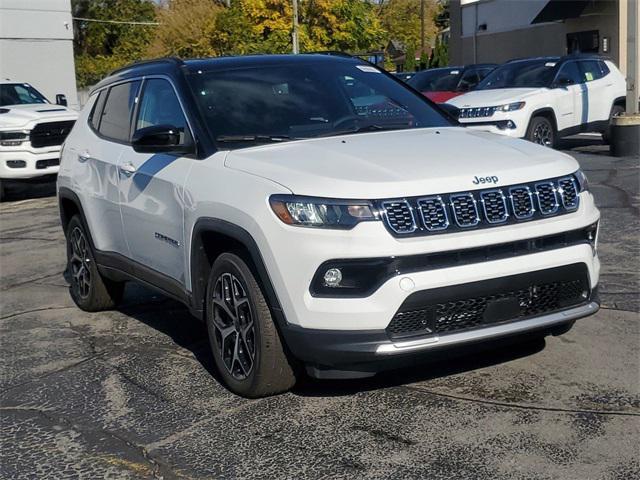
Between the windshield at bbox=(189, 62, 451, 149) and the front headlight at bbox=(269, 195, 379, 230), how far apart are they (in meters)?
0.91

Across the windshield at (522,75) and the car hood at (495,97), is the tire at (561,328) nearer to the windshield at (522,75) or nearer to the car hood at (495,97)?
the car hood at (495,97)

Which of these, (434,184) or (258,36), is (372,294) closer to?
(434,184)

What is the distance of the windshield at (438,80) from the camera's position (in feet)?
59.8

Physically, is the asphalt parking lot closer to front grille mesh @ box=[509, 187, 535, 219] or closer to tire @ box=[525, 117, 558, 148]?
front grille mesh @ box=[509, 187, 535, 219]

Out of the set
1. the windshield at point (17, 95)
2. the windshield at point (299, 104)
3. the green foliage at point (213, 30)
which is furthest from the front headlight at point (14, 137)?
the green foliage at point (213, 30)

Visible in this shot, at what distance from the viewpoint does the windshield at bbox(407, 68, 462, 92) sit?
59.8ft

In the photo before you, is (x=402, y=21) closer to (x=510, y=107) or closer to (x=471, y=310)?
(x=510, y=107)

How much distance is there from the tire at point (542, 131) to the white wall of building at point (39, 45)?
64.0 feet

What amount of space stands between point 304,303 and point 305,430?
63 cm

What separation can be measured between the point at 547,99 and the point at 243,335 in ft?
35.2

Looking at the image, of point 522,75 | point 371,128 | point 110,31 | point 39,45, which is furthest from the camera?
point 110,31

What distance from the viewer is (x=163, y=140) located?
521cm

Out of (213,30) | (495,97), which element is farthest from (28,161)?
(213,30)

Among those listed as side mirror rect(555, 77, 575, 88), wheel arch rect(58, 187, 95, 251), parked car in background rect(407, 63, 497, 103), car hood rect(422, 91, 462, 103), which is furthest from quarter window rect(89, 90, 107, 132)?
parked car in background rect(407, 63, 497, 103)
